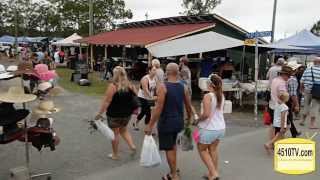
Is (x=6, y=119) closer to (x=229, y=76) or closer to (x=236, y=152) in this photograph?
(x=236, y=152)

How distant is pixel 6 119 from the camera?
5.49 m

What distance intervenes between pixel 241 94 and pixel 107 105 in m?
7.31

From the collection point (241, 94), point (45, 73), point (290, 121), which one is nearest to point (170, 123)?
point (45, 73)

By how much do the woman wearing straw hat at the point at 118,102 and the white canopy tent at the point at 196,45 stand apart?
269 inches

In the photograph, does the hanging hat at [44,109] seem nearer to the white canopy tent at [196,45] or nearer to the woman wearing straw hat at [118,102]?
the woman wearing straw hat at [118,102]

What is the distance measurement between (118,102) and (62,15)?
43.0 metres

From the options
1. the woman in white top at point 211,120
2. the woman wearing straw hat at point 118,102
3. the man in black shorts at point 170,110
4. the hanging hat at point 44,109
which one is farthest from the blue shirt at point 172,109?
the hanging hat at point 44,109

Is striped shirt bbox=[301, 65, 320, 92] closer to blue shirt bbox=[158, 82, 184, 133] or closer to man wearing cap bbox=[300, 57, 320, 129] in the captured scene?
man wearing cap bbox=[300, 57, 320, 129]

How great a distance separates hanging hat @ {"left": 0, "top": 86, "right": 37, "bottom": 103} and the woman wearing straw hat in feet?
4.45

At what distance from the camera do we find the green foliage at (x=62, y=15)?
44656mm

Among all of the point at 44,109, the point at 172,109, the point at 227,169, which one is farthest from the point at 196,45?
the point at 44,109

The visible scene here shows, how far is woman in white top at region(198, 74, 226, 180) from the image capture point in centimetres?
561

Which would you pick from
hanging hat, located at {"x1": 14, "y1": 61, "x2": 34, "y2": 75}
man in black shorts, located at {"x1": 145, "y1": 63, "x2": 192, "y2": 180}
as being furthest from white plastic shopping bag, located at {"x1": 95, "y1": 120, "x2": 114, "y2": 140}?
hanging hat, located at {"x1": 14, "y1": 61, "x2": 34, "y2": 75}

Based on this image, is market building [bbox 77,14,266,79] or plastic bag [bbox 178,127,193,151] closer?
plastic bag [bbox 178,127,193,151]
